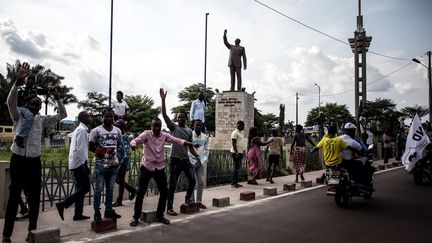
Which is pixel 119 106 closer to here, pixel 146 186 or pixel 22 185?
pixel 146 186

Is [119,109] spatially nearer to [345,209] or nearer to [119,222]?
[119,222]

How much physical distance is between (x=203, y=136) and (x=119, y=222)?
7.64 feet

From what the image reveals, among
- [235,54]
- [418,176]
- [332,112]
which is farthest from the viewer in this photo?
[332,112]

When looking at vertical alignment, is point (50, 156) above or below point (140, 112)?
below

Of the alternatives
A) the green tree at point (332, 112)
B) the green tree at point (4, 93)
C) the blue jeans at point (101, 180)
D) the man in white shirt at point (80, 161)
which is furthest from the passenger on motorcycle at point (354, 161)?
the green tree at point (332, 112)

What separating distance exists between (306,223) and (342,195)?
5.24 feet

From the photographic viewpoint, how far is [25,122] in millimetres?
4711

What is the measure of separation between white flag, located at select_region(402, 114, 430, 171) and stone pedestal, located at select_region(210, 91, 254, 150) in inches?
274

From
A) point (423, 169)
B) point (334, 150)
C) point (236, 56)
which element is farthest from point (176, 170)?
point (236, 56)

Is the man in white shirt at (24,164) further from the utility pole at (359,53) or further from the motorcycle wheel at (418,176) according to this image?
the utility pole at (359,53)

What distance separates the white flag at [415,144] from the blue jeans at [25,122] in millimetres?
9611

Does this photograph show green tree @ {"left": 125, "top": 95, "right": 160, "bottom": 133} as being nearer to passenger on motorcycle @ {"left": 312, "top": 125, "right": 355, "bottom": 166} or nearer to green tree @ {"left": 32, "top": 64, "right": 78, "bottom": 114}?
green tree @ {"left": 32, "top": 64, "right": 78, "bottom": 114}

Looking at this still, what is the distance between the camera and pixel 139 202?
574 cm

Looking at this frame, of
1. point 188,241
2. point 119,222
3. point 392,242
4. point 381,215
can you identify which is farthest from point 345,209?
point 119,222
